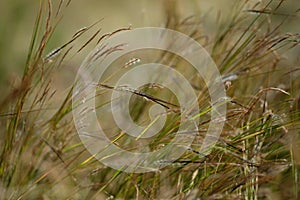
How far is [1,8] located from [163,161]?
3.39m

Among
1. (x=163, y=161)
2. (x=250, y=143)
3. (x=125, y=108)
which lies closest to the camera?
(x=163, y=161)

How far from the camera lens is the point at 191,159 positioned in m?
1.84

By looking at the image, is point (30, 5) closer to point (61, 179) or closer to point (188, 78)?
point (188, 78)

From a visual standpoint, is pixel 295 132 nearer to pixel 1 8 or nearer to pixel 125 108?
pixel 125 108

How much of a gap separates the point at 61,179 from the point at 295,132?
29.3 inches

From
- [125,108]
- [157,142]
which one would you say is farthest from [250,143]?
[125,108]

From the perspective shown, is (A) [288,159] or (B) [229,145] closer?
(B) [229,145]

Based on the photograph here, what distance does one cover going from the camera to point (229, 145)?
1.75 metres

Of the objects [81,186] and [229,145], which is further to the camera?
[81,186]


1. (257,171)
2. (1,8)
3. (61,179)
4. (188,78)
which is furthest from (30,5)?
(257,171)

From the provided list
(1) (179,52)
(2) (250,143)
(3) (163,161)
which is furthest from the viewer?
(1) (179,52)

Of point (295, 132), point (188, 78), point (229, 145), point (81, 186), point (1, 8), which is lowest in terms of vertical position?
A: point (81, 186)

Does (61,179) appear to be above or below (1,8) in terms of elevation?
below

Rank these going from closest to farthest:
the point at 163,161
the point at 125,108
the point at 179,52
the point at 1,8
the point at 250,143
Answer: the point at 163,161, the point at 250,143, the point at 125,108, the point at 179,52, the point at 1,8
